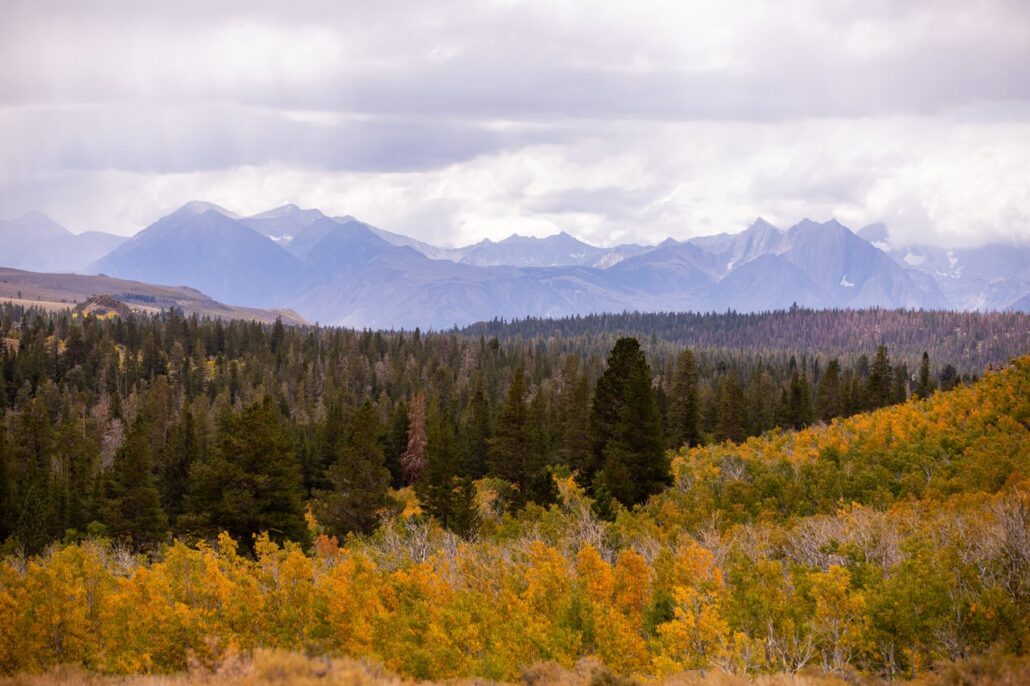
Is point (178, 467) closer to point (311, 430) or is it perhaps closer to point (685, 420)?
point (311, 430)

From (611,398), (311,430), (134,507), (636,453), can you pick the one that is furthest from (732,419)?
(134,507)

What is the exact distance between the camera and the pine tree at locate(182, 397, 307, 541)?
4062cm

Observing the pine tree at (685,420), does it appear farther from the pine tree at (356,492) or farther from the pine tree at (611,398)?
the pine tree at (356,492)

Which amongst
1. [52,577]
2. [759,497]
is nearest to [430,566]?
[52,577]

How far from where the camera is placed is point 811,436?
6238cm

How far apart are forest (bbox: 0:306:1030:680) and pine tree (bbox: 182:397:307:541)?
0.45 feet

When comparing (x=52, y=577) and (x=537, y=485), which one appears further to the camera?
(x=537, y=485)

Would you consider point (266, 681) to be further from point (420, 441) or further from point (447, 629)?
point (420, 441)

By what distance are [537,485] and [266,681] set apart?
3811cm

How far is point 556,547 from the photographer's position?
35.6m

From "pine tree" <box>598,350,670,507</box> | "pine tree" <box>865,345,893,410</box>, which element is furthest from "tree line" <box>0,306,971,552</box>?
"pine tree" <box>865,345,893,410</box>

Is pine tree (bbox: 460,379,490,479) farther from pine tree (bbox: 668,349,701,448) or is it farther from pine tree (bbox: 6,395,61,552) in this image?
pine tree (bbox: 6,395,61,552)

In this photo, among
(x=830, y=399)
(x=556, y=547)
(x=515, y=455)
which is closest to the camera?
(x=556, y=547)

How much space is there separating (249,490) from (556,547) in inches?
635
